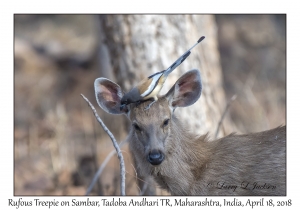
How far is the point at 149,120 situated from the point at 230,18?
15461mm

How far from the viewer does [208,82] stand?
7.46 metres

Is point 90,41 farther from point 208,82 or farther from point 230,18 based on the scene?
point 208,82

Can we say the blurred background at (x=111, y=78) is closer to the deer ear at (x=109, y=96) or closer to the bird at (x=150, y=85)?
the deer ear at (x=109, y=96)

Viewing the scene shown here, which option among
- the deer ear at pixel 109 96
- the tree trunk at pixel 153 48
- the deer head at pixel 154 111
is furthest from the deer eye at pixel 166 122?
the tree trunk at pixel 153 48

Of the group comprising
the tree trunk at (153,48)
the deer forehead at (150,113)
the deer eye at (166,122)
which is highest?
the tree trunk at (153,48)

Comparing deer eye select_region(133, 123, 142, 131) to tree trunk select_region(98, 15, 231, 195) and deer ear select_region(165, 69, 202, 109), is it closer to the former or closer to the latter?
deer ear select_region(165, 69, 202, 109)

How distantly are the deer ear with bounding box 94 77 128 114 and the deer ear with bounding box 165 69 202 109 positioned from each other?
509mm

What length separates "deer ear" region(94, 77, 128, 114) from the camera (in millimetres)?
5449

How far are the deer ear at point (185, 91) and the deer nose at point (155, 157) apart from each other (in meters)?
0.70

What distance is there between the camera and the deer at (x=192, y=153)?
509 cm

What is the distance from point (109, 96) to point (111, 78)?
633 cm

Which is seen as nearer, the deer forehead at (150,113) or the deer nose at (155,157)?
the deer nose at (155,157)

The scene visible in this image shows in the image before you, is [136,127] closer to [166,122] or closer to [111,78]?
[166,122]
